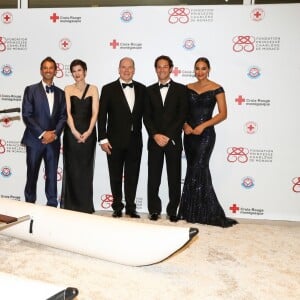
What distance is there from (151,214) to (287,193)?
1.45 metres

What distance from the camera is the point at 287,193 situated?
167 inches

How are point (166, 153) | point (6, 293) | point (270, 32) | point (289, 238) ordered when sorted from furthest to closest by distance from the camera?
point (270, 32) → point (166, 153) → point (289, 238) → point (6, 293)

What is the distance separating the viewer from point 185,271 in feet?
8.86

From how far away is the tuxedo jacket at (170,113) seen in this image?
12.5 feet

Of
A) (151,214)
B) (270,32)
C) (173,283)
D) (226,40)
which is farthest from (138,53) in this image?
(173,283)

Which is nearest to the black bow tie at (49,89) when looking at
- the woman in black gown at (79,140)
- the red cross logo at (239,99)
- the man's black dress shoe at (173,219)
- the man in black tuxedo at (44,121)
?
the man in black tuxedo at (44,121)

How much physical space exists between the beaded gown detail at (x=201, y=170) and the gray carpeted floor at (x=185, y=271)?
0.50m

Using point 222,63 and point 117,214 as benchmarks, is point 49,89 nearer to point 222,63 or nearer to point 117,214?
point 117,214

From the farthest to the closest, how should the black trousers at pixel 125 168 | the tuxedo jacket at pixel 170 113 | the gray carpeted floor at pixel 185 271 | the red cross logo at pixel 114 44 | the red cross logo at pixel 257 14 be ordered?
the red cross logo at pixel 114 44
the red cross logo at pixel 257 14
the black trousers at pixel 125 168
the tuxedo jacket at pixel 170 113
the gray carpeted floor at pixel 185 271

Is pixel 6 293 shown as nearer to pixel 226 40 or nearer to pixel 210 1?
pixel 226 40

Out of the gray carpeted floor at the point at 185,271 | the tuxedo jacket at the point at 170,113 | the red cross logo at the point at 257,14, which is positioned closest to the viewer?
the gray carpeted floor at the point at 185,271

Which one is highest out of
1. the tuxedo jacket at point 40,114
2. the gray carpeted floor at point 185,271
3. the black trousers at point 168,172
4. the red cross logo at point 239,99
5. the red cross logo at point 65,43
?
the red cross logo at point 65,43

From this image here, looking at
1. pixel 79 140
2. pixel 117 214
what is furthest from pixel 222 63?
pixel 117 214

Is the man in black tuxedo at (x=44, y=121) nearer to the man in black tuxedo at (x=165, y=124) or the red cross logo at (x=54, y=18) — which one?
the red cross logo at (x=54, y=18)
